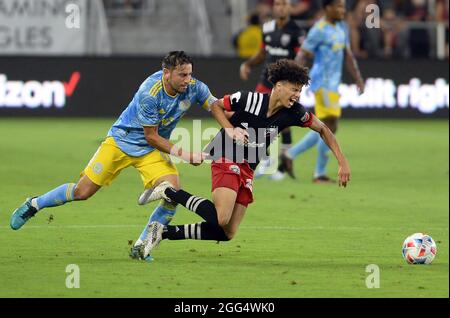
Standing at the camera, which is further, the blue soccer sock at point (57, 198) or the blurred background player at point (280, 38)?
the blurred background player at point (280, 38)

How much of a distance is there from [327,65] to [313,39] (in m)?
0.46

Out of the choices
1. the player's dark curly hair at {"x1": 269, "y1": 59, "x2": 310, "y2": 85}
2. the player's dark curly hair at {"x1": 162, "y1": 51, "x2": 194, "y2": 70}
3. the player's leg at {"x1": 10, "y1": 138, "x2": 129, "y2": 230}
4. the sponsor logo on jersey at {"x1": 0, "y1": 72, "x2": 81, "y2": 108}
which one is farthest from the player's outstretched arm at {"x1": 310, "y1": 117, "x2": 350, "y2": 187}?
the sponsor logo on jersey at {"x1": 0, "y1": 72, "x2": 81, "y2": 108}

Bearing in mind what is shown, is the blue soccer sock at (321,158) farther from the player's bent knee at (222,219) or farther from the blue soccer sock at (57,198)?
the player's bent knee at (222,219)

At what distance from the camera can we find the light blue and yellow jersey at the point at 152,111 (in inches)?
388

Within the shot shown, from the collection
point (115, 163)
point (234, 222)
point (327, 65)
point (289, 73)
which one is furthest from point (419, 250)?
point (327, 65)

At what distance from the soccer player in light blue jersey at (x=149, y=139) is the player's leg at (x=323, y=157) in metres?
5.59

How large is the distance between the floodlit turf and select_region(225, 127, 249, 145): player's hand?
1.05m

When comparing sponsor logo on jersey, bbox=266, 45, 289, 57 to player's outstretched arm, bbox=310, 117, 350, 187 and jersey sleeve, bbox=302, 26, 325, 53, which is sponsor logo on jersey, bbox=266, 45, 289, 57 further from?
player's outstretched arm, bbox=310, 117, 350, 187

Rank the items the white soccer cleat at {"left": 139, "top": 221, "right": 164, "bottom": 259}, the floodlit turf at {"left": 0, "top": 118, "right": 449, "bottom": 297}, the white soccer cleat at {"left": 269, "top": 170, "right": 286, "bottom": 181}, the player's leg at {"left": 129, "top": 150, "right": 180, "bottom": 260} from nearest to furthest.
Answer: the floodlit turf at {"left": 0, "top": 118, "right": 449, "bottom": 297} → the white soccer cleat at {"left": 139, "top": 221, "right": 164, "bottom": 259} → the player's leg at {"left": 129, "top": 150, "right": 180, "bottom": 260} → the white soccer cleat at {"left": 269, "top": 170, "right": 286, "bottom": 181}

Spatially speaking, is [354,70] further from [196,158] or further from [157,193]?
[196,158]

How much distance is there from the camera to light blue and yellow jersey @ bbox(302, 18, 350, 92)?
15633 mm

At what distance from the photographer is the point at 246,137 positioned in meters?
9.55

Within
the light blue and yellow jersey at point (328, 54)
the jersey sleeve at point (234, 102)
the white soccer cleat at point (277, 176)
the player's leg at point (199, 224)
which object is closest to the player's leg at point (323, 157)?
the light blue and yellow jersey at point (328, 54)

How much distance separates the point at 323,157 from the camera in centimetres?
1569
